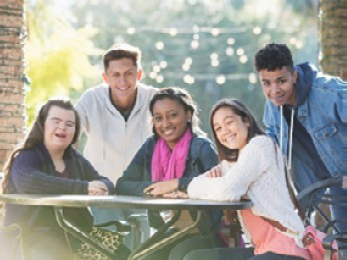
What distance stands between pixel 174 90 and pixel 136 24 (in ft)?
158

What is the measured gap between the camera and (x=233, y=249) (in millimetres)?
4512

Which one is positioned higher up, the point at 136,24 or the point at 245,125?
the point at 136,24

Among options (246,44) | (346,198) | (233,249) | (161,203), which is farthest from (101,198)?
(246,44)

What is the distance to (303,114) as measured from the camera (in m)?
5.40

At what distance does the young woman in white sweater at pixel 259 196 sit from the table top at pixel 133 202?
0.22 ft

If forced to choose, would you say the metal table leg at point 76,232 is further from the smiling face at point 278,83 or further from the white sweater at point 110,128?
the white sweater at point 110,128

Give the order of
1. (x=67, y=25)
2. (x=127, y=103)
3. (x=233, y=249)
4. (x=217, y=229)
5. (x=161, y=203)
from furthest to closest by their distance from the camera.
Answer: (x=67, y=25) < (x=127, y=103) < (x=217, y=229) < (x=233, y=249) < (x=161, y=203)

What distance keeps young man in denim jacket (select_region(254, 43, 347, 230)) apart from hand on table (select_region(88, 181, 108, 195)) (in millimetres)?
916

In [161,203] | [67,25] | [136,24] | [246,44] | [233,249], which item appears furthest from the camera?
[136,24]

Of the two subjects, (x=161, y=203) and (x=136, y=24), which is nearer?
(x=161, y=203)

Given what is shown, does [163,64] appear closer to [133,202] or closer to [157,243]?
[157,243]

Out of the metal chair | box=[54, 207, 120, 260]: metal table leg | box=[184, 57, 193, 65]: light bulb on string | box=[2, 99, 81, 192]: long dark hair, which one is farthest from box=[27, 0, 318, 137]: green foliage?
box=[54, 207, 120, 260]: metal table leg

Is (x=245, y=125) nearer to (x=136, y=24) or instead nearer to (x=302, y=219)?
(x=302, y=219)

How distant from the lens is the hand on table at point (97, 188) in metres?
4.93
